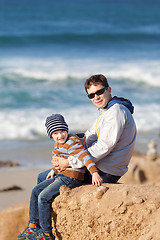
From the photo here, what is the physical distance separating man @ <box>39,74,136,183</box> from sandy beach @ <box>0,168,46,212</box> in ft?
10.5

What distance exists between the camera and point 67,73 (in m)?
19.7

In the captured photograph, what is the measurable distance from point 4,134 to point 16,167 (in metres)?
2.45

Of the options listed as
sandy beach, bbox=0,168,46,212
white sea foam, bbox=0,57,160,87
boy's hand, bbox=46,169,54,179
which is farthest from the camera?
white sea foam, bbox=0,57,160,87

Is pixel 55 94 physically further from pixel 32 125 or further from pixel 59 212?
pixel 59 212

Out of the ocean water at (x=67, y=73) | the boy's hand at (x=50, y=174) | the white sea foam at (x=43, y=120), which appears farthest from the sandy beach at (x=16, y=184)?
the boy's hand at (x=50, y=174)

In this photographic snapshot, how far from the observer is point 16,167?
8.40 m

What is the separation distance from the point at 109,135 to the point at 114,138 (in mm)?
50

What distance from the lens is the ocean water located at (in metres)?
11.4

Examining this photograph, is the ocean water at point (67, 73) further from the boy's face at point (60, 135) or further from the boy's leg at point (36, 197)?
the boy's face at point (60, 135)

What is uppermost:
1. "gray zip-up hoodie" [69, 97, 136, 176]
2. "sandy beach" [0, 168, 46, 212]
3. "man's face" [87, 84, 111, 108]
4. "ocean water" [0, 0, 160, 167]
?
"ocean water" [0, 0, 160, 167]

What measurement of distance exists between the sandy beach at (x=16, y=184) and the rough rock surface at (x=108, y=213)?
3.06 meters

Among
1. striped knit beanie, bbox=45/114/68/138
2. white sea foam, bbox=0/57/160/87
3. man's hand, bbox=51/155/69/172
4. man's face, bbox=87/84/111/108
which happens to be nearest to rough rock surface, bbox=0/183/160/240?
man's hand, bbox=51/155/69/172

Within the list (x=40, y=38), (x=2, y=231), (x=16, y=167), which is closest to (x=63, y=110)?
(x=16, y=167)

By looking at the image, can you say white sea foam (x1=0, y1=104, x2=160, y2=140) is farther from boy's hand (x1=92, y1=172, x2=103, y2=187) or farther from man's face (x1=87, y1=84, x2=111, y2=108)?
boy's hand (x1=92, y1=172, x2=103, y2=187)
